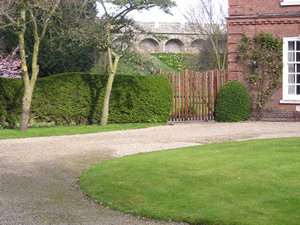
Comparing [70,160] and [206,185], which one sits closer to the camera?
[206,185]

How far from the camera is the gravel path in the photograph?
5402mm

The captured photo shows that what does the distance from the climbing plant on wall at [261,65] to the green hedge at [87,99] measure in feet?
10.8

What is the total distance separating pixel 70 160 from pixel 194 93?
9.47 meters

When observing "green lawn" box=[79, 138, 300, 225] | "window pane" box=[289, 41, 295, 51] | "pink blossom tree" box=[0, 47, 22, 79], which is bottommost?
"green lawn" box=[79, 138, 300, 225]

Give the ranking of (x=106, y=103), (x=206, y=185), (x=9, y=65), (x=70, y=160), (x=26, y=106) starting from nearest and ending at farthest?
1. (x=206, y=185)
2. (x=70, y=160)
3. (x=26, y=106)
4. (x=106, y=103)
5. (x=9, y=65)

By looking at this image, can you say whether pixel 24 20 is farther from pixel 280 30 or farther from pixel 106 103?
pixel 280 30

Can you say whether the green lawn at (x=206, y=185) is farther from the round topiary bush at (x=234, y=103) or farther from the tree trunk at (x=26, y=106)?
the round topiary bush at (x=234, y=103)

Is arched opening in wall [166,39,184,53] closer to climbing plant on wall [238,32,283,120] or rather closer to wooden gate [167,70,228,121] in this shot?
wooden gate [167,70,228,121]

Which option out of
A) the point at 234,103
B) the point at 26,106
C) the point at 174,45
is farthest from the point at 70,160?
the point at 174,45

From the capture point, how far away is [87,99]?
15961 millimetres

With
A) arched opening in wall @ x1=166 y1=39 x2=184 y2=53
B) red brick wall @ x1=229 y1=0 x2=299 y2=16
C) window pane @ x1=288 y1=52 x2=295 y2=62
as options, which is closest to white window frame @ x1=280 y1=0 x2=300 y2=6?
red brick wall @ x1=229 y1=0 x2=299 y2=16

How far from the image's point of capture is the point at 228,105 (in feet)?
55.7

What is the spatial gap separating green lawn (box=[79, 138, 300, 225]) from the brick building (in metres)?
7.96

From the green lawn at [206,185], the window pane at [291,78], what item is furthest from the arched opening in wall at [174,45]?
the green lawn at [206,185]
